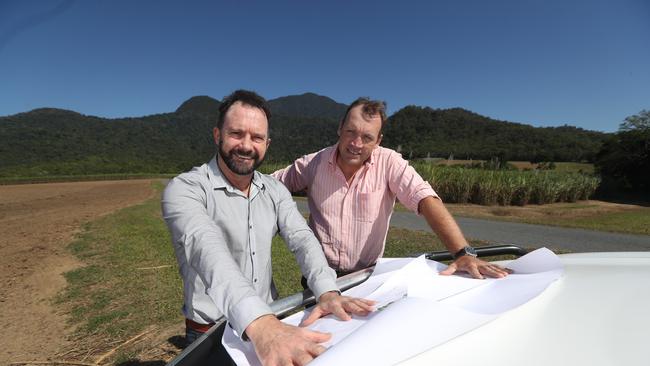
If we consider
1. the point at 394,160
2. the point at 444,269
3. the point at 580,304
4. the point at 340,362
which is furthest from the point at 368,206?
the point at 340,362

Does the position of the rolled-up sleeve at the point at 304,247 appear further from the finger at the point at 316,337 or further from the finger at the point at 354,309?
the finger at the point at 316,337

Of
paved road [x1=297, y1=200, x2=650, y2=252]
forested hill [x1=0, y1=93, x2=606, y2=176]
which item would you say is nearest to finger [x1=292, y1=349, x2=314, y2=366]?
forested hill [x1=0, y1=93, x2=606, y2=176]

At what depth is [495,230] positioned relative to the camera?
979 cm

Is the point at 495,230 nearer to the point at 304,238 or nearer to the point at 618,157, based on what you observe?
the point at 304,238

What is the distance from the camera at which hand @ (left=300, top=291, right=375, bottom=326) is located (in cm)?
115

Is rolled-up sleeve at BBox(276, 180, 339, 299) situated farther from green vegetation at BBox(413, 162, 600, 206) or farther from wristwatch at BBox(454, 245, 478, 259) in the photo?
green vegetation at BBox(413, 162, 600, 206)

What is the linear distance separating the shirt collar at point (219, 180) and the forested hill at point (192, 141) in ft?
14.1

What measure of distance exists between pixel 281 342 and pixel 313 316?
26 cm

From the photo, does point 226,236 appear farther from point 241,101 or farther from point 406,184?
point 406,184

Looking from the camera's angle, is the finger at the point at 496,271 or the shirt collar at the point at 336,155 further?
the shirt collar at the point at 336,155

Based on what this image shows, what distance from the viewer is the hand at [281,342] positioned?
3.00 ft

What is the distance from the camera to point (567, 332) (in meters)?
0.90

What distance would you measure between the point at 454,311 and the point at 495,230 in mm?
9874

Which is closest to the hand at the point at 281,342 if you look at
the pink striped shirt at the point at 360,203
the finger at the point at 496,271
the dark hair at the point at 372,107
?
the finger at the point at 496,271
